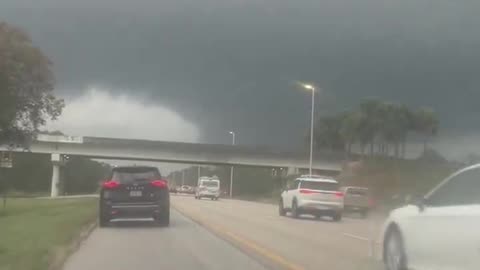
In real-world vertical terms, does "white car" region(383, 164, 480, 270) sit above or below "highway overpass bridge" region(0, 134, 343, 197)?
below

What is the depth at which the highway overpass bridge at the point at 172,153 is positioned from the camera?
92062mm

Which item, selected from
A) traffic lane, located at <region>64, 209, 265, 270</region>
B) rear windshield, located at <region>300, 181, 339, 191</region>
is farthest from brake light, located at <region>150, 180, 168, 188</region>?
rear windshield, located at <region>300, 181, 339, 191</region>

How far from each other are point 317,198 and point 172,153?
63414mm

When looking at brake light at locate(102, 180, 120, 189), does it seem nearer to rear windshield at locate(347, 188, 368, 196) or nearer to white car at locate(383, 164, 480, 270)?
white car at locate(383, 164, 480, 270)

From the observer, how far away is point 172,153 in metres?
95.0

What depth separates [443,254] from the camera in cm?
916

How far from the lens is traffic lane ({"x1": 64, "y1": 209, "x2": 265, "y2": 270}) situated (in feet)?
43.1

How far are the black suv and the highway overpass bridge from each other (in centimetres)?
6918

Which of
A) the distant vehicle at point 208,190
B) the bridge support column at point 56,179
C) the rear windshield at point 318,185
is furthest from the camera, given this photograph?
the bridge support column at point 56,179

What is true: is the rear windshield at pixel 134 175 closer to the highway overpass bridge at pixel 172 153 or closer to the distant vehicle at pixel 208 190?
the distant vehicle at pixel 208 190

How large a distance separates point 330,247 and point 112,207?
339 inches

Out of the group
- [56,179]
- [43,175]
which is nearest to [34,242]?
[56,179]

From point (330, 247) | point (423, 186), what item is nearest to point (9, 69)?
point (330, 247)

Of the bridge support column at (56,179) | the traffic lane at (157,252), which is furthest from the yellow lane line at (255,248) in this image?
the bridge support column at (56,179)
